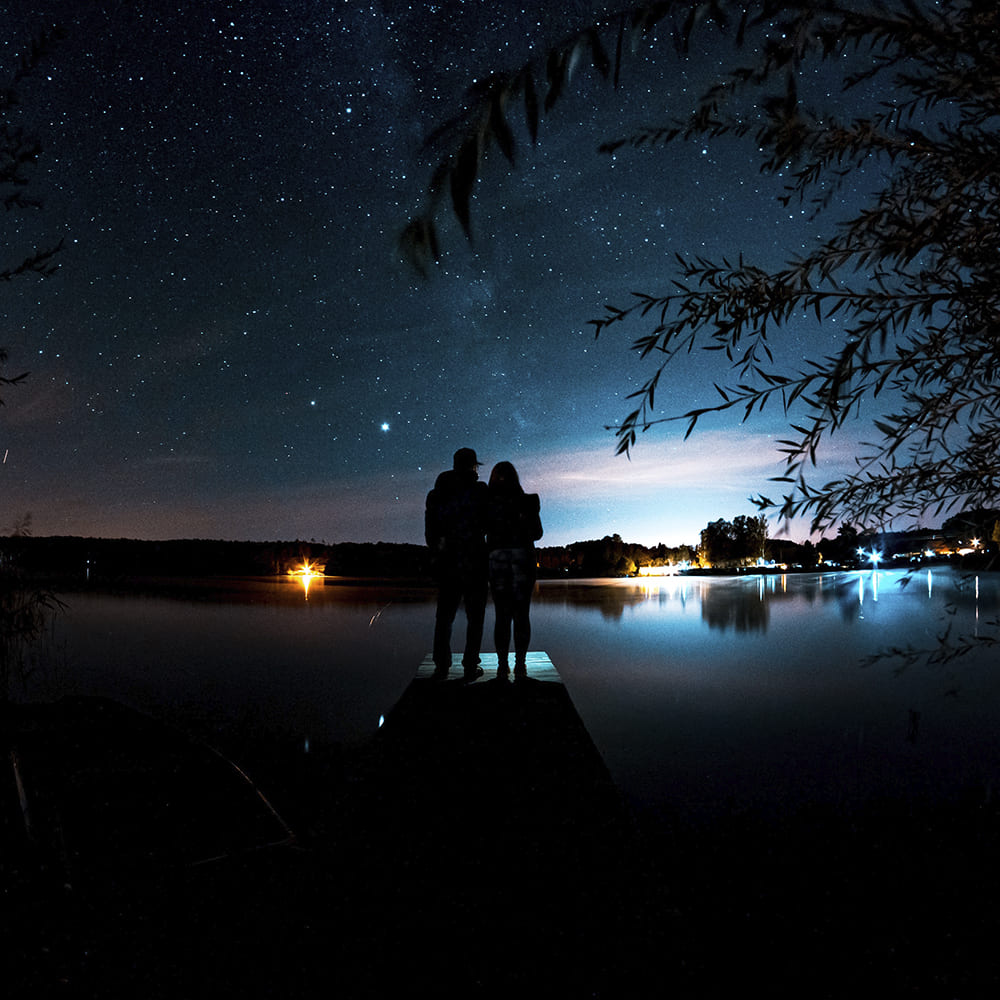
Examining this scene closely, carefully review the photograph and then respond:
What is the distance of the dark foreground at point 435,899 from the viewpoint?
93.7 inches

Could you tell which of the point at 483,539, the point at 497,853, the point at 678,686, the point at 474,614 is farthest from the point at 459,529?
the point at 678,686

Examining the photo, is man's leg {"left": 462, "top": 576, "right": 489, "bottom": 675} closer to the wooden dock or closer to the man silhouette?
the man silhouette

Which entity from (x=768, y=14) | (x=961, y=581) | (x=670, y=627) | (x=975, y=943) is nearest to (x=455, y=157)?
(x=768, y=14)

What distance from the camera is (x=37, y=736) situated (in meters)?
3.25

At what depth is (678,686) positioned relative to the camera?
15625 mm

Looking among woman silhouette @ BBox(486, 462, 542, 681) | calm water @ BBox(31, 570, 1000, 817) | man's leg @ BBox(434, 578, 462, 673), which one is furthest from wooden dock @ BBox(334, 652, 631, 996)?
calm water @ BBox(31, 570, 1000, 817)

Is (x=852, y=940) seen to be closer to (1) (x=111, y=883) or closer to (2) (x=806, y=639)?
(1) (x=111, y=883)

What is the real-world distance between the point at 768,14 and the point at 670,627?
87.6 ft

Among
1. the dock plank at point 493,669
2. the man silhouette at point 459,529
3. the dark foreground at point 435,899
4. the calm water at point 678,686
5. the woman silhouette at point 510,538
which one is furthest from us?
the calm water at point 678,686

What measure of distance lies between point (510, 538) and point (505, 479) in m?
0.59

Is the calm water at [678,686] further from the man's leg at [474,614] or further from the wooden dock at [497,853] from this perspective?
the man's leg at [474,614]

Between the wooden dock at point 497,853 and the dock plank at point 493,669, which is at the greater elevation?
the wooden dock at point 497,853

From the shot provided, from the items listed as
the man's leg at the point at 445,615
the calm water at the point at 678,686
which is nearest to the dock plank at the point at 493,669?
the man's leg at the point at 445,615

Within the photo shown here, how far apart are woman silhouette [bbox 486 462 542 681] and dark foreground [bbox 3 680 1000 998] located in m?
1.35
